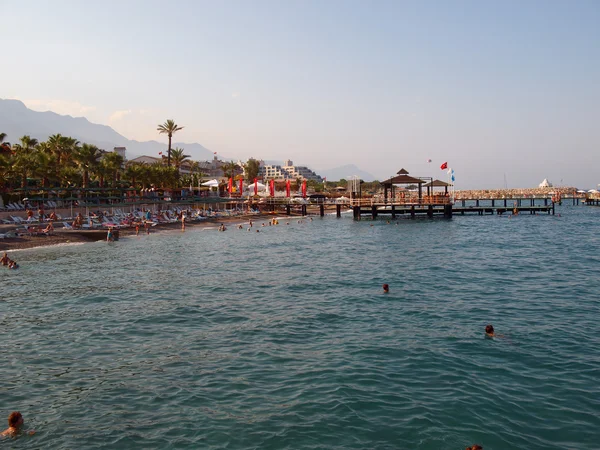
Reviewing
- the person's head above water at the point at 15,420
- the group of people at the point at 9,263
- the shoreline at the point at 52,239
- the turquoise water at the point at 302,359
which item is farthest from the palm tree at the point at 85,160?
the person's head above water at the point at 15,420

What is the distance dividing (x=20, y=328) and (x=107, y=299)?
4.52m

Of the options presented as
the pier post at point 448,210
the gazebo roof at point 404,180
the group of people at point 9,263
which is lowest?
the group of people at point 9,263

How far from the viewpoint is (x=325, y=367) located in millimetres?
11797

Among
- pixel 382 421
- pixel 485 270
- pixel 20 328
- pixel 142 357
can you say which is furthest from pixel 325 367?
pixel 485 270

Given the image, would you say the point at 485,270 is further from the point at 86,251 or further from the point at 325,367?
the point at 86,251

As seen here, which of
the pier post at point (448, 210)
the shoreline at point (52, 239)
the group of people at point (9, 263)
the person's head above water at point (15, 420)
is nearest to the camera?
the person's head above water at point (15, 420)

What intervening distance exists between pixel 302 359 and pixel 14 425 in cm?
659

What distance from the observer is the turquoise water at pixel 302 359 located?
28.9 ft

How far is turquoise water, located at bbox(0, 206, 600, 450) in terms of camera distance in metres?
8.80

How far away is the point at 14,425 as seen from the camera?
346 inches

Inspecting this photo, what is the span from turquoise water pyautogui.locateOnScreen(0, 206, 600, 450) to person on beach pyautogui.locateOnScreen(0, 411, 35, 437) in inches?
12.2

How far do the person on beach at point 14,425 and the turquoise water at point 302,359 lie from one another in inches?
12.2

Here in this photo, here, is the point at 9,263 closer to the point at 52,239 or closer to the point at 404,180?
the point at 52,239

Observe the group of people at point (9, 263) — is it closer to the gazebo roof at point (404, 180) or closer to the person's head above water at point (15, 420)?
the person's head above water at point (15, 420)
